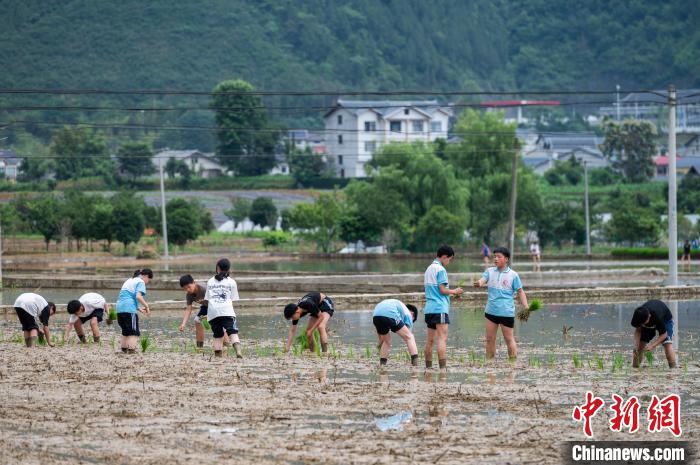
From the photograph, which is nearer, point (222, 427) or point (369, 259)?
point (222, 427)

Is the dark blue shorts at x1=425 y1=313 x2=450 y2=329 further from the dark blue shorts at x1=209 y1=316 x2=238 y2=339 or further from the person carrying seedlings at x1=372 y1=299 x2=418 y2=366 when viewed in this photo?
the dark blue shorts at x1=209 y1=316 x2=238 y2=339

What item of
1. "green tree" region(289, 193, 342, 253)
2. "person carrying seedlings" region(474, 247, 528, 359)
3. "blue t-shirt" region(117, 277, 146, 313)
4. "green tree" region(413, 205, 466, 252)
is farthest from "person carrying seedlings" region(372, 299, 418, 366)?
"green tree" region(289, 193, 342, 253)

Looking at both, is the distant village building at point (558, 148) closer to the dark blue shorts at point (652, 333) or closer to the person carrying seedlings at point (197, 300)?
the person carrying seedlings at point (197, 300)

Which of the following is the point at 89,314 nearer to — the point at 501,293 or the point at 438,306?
the point at 438,306

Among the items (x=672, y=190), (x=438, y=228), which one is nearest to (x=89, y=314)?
(x=672, y=190)

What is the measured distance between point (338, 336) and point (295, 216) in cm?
5059

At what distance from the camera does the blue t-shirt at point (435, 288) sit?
15727 mm

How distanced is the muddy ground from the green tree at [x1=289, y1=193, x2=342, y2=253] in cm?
5144

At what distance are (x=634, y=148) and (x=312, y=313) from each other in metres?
104

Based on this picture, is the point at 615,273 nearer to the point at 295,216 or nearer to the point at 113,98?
the point at 295,216

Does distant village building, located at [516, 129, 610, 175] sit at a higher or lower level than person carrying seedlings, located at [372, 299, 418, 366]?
higher

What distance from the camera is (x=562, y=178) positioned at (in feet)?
358

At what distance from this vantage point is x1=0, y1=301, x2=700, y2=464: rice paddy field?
33.9ft

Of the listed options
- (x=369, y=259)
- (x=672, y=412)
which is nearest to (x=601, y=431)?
(x=672, y=412)
